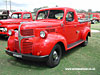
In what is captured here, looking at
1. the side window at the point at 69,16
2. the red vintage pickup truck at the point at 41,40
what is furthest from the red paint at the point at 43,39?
the side window at the point at 69,16

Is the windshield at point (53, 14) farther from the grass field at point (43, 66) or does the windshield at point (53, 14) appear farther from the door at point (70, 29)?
the grass field at point (43, 66)

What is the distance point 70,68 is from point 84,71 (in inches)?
16.6

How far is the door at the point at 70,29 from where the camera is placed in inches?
186

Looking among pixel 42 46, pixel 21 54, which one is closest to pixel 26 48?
pixel 21 54

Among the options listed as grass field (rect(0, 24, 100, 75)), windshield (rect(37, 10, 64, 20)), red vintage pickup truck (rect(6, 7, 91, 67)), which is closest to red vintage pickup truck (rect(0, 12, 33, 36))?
grass field (rect(0, 24, 100, 75))

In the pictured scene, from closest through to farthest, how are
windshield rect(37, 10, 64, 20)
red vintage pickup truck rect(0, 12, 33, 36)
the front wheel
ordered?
the front wheel
windshield rect(37, 10, 64, 20)
red vintage pickup truck rect(0, 12, 33, 36)

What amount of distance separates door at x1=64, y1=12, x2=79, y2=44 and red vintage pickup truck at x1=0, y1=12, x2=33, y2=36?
4222mm

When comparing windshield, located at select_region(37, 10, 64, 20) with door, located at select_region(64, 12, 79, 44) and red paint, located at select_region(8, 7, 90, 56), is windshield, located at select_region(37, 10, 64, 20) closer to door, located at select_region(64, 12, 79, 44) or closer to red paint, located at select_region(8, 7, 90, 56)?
red paint, located at select_region(8, 7, 90, 56)

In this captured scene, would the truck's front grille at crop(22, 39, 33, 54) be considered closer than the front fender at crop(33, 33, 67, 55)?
No

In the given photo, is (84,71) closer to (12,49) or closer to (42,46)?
(42,46)

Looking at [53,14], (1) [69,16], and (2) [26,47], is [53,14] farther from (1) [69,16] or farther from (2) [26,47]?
(2) [26,47]

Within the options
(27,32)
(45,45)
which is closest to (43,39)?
(45,45)

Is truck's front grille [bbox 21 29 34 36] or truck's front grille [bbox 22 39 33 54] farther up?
truck's front grille [bbox 21 29 34 36]

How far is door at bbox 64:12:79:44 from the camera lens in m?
4.72
